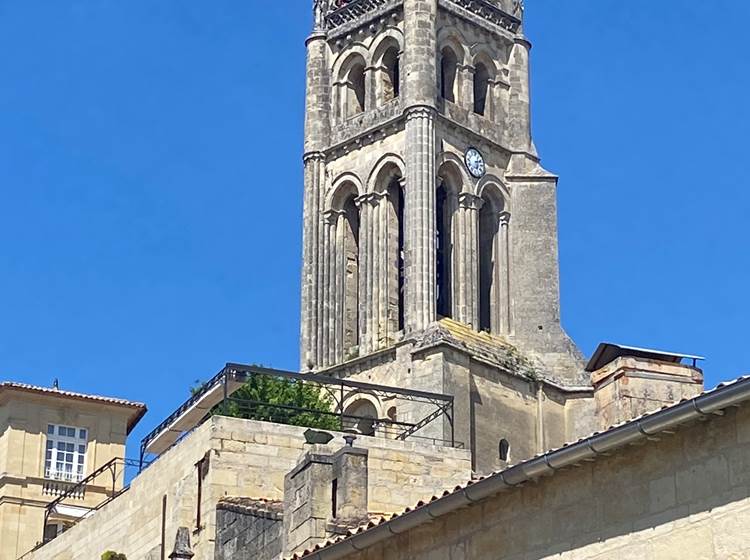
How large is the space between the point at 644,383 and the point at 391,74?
46.7m

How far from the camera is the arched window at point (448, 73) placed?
69750 mm

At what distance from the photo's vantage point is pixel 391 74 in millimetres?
70188

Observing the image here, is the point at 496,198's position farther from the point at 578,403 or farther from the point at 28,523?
the point at 28,523

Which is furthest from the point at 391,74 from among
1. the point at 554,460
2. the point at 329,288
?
the point at 554,460

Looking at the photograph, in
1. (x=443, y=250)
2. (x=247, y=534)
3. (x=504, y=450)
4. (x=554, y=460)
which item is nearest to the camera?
(x=554, y=460)

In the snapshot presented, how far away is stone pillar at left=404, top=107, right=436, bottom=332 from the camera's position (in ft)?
210

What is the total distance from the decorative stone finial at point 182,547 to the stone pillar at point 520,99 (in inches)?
1752

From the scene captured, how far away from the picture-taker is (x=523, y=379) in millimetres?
61312

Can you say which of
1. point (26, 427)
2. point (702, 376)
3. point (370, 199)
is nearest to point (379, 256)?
point (370, 199)

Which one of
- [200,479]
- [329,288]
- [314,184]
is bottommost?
[200,479]

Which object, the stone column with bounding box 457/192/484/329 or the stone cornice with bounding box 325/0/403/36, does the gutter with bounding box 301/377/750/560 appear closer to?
the stone column with bounding box 457/192/484/329

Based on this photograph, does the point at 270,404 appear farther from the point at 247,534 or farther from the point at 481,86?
the point at 481,86

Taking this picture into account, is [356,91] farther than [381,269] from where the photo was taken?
Yes

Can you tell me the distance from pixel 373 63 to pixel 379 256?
7420 mm
